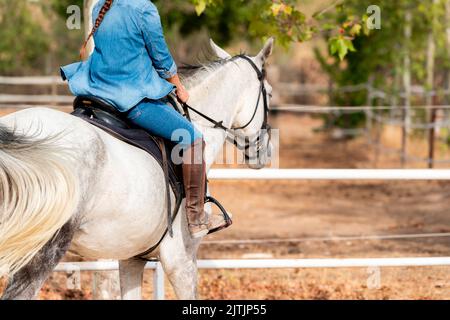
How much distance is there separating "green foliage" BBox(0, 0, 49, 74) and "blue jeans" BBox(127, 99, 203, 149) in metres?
21.9

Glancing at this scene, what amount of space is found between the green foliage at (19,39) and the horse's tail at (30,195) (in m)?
22.3

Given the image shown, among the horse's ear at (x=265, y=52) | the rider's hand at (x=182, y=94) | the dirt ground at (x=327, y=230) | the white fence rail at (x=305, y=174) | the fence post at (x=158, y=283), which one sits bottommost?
the dirt ground at (x=327, y=230)

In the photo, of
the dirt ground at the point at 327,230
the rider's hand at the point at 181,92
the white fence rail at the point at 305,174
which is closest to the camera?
the rider's hand at the point at 181,92

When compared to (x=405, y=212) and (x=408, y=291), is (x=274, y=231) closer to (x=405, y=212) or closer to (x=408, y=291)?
(x=405, y=212)

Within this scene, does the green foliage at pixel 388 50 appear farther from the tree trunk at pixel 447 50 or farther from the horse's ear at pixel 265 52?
the horse's ear at pixel 265 52

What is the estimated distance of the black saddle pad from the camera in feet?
13.9

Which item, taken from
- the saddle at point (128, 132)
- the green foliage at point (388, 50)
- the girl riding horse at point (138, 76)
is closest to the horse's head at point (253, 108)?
the girl riding horse at point (138, 76)

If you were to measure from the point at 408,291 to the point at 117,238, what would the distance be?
3.31 metres

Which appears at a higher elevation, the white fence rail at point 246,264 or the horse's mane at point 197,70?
the horse's mane at point 197,70

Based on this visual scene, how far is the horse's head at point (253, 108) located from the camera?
5.18 m

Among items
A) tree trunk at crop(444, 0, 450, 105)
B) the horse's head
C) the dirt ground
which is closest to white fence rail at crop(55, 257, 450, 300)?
the dirt ground

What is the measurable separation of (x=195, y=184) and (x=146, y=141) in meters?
0.38

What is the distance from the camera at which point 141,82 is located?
437cm

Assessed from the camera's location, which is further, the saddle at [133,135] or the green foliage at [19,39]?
the green foliage at [19,39]
